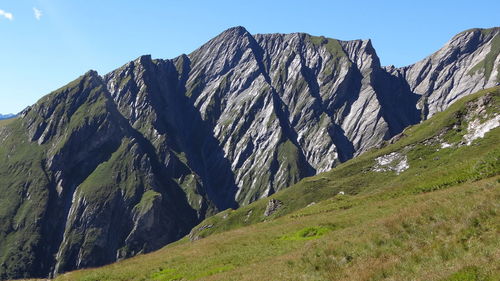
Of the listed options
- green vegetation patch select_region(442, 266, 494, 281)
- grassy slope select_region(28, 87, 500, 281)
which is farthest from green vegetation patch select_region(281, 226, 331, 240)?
green vegetation patch select_region(442, 266, 494, 281)

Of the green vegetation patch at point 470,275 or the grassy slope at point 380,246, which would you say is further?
the grassy slope at point 380,246

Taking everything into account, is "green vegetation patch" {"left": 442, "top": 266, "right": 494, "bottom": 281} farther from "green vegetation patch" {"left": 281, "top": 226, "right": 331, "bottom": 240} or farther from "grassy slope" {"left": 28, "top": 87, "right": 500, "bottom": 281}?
"green vegetation patch" {"left": 281, "top": 226, "right": 331, "bottom": 240}

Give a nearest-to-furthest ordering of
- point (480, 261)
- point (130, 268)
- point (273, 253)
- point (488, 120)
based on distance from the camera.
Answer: point (480, 261)
point (273, 253)
point (130, 268)
point (488, 120)

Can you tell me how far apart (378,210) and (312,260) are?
16.9 m

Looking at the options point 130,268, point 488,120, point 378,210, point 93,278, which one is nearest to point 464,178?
point 378,210

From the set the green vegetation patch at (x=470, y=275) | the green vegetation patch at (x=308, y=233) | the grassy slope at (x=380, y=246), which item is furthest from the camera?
the green vegetation patch at (x=308, y=233)

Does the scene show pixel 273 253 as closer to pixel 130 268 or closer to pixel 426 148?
pixel 130 268

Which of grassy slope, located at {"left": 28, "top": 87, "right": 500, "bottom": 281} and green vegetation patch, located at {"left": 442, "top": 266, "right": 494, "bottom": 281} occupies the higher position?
grassy slope, located at {"left": 28, "top": 87, "right": 500, "bottom": 281}

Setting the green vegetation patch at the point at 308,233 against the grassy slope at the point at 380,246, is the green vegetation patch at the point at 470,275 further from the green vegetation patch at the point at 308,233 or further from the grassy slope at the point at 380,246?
the green vegetation patch at the point at 308,233

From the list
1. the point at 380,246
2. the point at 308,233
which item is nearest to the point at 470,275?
the point at 380,246

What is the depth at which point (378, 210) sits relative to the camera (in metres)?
35.7

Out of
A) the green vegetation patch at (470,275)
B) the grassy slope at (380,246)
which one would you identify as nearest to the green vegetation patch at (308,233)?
the grassy slope at (380,246)

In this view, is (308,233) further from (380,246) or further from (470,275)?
(470,275)

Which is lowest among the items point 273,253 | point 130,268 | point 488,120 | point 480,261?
point 480,261
